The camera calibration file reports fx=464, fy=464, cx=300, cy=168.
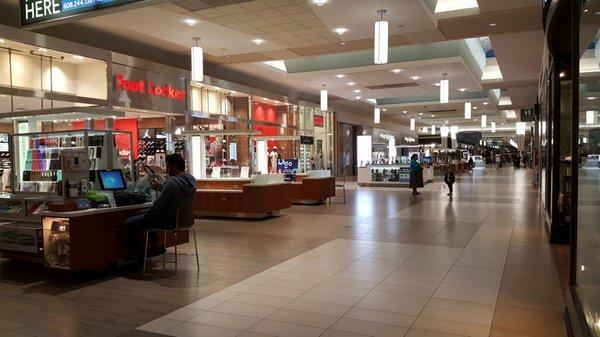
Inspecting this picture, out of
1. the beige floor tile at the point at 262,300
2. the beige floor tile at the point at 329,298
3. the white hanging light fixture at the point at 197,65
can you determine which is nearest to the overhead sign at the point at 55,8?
the beige floor tile at the point at 262,300

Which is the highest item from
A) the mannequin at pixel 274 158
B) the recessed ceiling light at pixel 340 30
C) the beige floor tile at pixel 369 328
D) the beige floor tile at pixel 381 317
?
the recessed ceiling light at pixel 340 30

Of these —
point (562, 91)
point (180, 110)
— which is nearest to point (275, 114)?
point (180, 110)

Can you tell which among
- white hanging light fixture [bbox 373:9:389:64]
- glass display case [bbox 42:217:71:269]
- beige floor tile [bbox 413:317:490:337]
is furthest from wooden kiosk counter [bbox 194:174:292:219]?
beige floor tile [bbox 413:317:490:337]

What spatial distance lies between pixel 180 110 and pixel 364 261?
7500 mm

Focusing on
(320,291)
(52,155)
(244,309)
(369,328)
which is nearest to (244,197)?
(52,155)

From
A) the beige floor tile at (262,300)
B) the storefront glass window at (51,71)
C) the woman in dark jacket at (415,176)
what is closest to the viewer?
the beige floor tile at (262,300)

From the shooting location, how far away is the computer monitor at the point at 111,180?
570 cm

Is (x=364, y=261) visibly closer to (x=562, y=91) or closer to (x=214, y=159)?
(x=562, y=91)

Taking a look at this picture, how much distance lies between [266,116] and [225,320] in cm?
1278

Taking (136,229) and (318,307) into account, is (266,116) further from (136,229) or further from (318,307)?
(318,307)

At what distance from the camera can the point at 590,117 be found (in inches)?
113

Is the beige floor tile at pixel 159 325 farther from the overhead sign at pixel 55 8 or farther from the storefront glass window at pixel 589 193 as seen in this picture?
the storefront glass window at pixel 589 193

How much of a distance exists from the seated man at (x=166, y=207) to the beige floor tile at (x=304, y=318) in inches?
74.6

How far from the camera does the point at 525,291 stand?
4461mm
